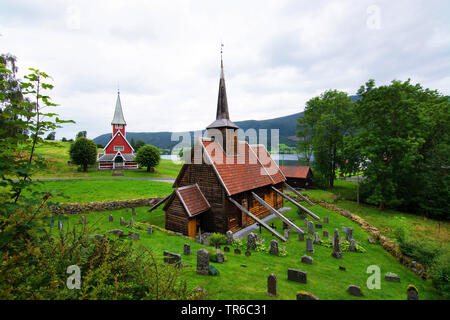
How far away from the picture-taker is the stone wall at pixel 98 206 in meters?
18.1

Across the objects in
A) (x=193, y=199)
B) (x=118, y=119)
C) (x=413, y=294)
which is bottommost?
(x=413, y=294)

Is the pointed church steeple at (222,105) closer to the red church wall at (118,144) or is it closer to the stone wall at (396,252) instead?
the stone wall at (396,252)

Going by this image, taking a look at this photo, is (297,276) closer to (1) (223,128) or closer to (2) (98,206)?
(1) (223,128)

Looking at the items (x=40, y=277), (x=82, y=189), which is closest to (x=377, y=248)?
(x=40, y=277)

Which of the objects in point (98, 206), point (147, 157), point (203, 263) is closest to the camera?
point (203, 263)

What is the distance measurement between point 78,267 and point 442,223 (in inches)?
1284

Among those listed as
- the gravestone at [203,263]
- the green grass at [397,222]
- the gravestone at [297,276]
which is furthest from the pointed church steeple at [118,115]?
the gravestone at [297,276]

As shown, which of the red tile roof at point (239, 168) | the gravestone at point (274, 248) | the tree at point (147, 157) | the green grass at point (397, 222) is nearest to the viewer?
the gravestone at point (274, 248)

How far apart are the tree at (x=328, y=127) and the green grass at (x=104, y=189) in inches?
1061

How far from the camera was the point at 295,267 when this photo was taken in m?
10.3

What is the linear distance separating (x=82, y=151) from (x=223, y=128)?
96.2 feet

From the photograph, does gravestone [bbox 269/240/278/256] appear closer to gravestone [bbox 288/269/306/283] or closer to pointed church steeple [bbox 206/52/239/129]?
gravestone [bbox 288/269/306/283]

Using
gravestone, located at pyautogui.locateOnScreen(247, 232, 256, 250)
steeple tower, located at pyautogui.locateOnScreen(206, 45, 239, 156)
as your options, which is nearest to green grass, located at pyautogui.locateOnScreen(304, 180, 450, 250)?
gravestone, located at pyautogui.locateOnScreen(247, 232, 256, 250)

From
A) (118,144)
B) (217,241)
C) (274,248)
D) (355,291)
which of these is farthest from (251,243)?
(118,144)
